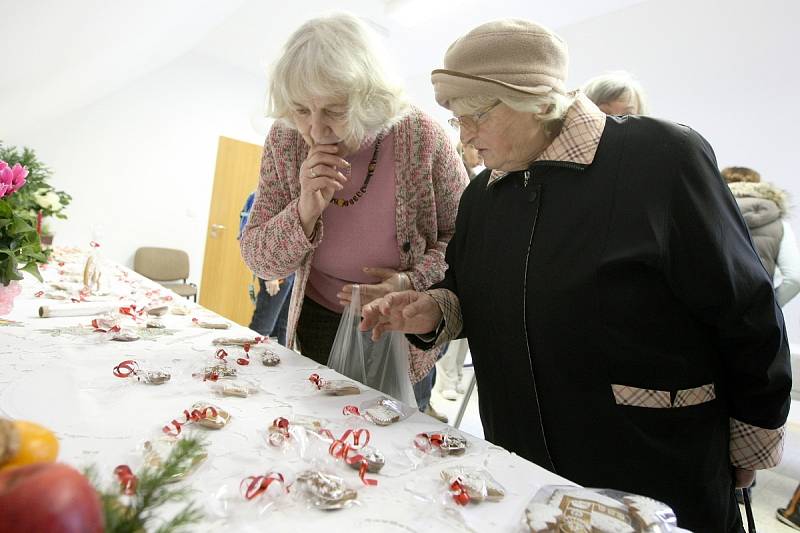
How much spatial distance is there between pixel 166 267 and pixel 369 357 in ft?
16.7

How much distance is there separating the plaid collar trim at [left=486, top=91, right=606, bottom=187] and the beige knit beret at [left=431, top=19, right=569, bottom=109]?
6 cm

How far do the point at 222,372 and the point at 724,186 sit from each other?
1008 millimetres

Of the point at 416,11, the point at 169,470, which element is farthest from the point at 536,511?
the point at 416,11

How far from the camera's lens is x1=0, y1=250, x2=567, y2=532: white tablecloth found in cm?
56

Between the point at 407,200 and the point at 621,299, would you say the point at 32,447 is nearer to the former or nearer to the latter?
the point at 621,299

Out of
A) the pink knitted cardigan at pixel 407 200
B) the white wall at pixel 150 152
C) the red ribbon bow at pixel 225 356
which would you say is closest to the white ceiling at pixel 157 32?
the white wall at pixel 150 152

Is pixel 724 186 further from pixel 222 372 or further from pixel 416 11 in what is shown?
pixel 416 11

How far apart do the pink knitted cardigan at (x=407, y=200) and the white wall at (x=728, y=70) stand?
3.43 meters

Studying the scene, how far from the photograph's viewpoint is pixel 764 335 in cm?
85

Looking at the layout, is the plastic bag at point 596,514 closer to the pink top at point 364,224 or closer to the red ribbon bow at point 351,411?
the red ribbon bow at point 351,411

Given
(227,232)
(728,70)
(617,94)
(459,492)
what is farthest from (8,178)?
(227,232)

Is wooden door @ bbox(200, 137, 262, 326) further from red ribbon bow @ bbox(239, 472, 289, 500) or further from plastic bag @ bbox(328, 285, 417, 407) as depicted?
red ribbon bow @ bbox(239, 472, 289, 500)

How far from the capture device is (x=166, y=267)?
5609 millimetres

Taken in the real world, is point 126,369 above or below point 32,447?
below
